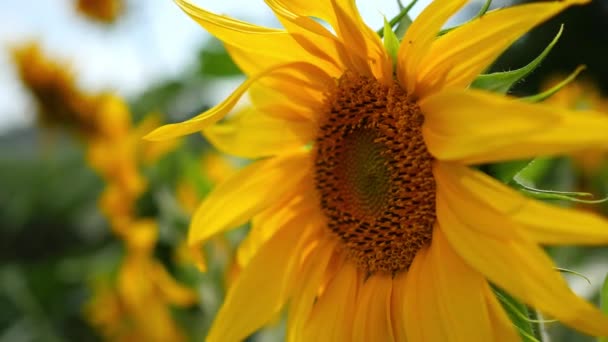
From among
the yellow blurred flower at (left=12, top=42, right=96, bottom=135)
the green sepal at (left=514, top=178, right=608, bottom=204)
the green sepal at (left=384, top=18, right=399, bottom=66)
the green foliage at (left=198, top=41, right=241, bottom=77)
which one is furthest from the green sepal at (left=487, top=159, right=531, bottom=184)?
the yellow blurred flower at (left=12, top=42, right=96, bottom=135)

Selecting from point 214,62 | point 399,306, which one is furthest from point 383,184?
point 214,62

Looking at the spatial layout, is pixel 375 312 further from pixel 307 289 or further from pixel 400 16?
pixel 400 16

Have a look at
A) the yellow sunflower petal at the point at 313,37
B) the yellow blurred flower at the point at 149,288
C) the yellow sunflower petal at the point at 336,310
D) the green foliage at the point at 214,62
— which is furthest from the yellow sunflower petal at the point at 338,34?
the green foliage at the point at 214,62

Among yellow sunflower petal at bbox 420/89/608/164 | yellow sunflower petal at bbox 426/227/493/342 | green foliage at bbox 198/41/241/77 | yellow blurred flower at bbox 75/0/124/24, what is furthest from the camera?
yellow blurred flower at bbox 75/0/124/24

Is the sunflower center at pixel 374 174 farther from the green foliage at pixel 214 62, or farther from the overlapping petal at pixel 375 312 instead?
the green foliage at pixel 214 62

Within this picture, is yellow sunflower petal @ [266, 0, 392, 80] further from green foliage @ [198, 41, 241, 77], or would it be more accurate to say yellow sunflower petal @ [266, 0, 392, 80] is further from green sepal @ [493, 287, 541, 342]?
green foliage @ [198, 41, 241, 77]

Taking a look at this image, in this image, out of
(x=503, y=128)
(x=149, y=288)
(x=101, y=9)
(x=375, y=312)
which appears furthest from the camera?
(x=101, y=9)

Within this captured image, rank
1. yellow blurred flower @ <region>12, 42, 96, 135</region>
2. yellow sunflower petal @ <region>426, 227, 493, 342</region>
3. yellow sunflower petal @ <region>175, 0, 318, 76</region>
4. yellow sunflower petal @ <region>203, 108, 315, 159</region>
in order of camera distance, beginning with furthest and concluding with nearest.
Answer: yellow blurred flower @ <region>12, 42, 96, 135</region>, yellow sunflower petal @ <region>203, 108, 315, 159</region>, yellow sunflower petal @ <region>175, 0, 318, 76</region>, yellow sunflower petal @ <region>426, 227, 493, 342</region>
